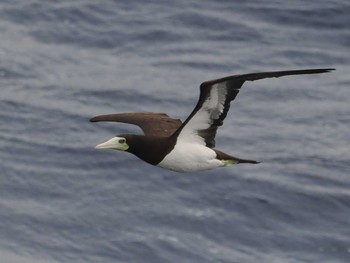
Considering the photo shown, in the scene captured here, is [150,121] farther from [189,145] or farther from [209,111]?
[209,111]

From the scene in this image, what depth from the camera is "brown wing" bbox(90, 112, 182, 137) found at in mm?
18438

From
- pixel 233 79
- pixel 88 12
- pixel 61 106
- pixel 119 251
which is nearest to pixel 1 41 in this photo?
pixel 88 12

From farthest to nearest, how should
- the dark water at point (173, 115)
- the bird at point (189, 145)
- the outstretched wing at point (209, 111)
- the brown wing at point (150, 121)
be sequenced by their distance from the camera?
the dark water at point (173, 115)
the brown wing at point (150, 121)
the bird at point (189, 145)
the outstretched wing at point (209, 111)

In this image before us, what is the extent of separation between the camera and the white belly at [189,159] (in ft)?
57.0

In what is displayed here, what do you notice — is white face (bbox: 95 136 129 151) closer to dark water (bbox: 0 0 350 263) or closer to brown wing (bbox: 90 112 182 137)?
brown wing (bbox: 90 112 182 137)

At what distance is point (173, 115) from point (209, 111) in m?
10.8

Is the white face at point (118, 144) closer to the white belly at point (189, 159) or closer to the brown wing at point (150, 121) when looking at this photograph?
the white belly at point (189, 159)

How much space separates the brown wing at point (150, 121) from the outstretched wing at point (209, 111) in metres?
0.77

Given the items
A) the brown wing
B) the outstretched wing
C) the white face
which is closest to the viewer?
the outstretched wing

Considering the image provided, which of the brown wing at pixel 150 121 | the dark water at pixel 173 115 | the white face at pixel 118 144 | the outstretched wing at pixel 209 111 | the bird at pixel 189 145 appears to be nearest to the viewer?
the outstretched wing at pixel 209 111

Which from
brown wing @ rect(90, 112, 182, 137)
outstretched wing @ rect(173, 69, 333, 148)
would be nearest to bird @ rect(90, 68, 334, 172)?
outstretched wing @ rect(173, 69, 333, 148)

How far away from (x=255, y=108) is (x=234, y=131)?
1.35 metres

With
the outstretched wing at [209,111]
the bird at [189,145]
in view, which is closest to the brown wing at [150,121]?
the bird at [189,145]

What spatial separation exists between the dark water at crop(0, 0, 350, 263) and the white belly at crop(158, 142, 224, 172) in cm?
626
